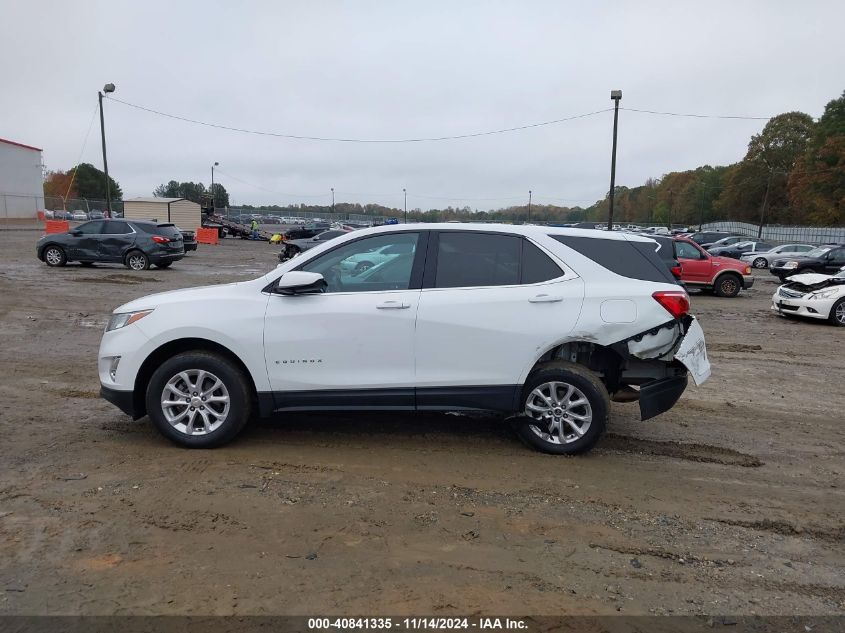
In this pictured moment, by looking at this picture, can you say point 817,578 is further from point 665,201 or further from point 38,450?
point 665,201

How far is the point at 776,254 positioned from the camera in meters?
31.8

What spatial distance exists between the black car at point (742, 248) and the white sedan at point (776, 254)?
23.8 inches

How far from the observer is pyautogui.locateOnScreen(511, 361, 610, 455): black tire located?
15.7 ft

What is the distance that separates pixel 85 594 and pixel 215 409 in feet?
6.54

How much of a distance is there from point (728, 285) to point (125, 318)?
1761 cm

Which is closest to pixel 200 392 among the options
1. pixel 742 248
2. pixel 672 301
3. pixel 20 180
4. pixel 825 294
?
pixel 672 301

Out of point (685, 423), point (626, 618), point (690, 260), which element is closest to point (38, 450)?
point (626, 618)

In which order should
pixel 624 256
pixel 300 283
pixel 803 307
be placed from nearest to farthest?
pixel 300 283
pixel 624 256
pixel 803 307

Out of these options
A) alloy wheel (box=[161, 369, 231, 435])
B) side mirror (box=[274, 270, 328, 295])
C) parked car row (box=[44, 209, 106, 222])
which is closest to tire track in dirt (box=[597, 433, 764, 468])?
side mirror (box=[274, 270, 328, 295])

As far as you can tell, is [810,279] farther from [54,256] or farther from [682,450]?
[54,256]

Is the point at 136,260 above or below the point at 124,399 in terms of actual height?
above

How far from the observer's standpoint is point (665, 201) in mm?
112125

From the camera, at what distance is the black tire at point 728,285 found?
18.3 metres

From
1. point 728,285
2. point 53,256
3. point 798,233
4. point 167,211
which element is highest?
point 798,233
